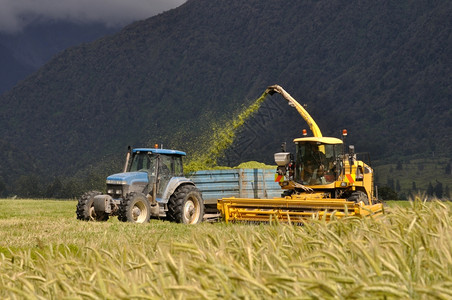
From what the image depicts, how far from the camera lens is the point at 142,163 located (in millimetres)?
13484

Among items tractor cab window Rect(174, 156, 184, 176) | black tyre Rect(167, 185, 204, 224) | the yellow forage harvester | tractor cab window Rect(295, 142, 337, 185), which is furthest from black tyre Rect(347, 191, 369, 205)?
tractor cab window Rect(174, 156, 184, 176)

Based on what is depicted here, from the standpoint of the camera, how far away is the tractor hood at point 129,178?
12.9m

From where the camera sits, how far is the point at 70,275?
352 centimetres

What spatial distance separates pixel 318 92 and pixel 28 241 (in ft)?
386

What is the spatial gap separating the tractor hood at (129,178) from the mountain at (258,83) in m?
75.9

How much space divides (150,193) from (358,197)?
5.27 m

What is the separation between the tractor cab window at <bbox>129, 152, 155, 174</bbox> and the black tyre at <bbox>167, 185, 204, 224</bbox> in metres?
0.95

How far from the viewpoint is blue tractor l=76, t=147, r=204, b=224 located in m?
12.6

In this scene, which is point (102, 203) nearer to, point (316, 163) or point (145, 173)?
point (145, 173)

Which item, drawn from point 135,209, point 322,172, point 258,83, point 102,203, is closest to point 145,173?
point 135,209

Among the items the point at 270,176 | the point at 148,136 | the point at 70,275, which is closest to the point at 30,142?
the point at 148,136

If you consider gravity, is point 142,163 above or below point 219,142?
below

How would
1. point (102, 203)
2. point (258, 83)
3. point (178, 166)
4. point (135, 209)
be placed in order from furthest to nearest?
point (258, 83)
point (178, 166)
point (102, 203)
point (135, 209)

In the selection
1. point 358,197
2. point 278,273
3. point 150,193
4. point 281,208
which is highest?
point 150,193
